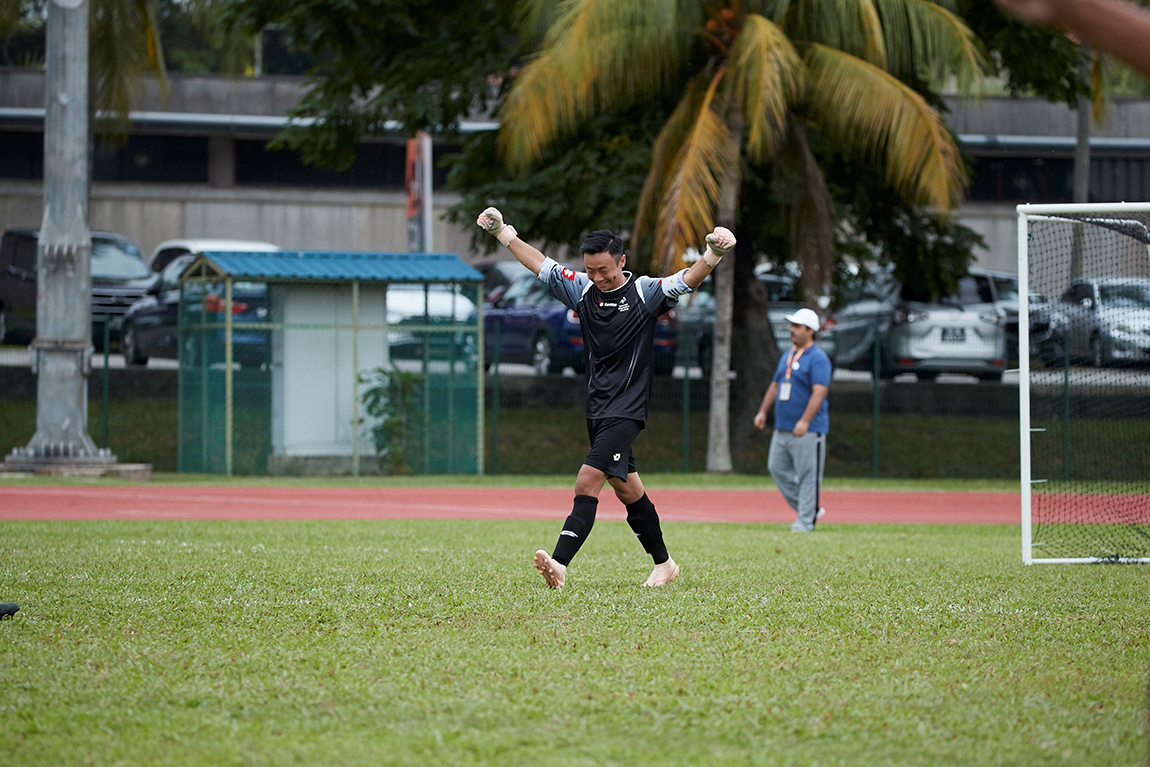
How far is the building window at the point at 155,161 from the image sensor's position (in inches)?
1447

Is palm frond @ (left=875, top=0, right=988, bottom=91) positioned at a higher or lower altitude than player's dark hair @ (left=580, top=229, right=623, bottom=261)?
higher

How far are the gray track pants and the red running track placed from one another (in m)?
1.83

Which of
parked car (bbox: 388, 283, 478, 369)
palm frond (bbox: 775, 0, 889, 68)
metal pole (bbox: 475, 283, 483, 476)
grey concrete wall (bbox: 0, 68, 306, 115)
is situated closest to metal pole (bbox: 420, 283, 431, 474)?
parked car (bbox: 388, 283, 478, 369)

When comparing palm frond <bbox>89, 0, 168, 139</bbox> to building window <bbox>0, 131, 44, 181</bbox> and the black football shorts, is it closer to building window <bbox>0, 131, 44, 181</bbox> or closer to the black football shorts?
building window <bbox>0, 131, 44, 181</bbox>

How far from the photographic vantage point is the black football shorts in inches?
288

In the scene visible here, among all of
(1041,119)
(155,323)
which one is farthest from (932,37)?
(1041,119)

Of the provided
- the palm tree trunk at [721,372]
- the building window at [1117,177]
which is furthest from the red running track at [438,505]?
the building window at [1117,177]

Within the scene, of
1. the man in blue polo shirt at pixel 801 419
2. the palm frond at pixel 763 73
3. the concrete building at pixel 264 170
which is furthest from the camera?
the concrete building at pixel 264 170

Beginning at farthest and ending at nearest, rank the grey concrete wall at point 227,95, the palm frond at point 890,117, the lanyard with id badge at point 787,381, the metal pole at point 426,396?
the grey concrete wall at point 227,95
the metal pole at point 426,396
the palm frond at point 890,117
the lanyard with id badge at point 787,381

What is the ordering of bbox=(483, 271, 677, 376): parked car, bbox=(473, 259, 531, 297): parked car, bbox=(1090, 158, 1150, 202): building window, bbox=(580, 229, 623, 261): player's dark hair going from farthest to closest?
bbox=(1090, 158, 1150, 202): building window
bbox=(473, 259, 531, 297): parked car
bbox=(483, 271, 677, 376): parked car
bbox=(580, 229, 623, 261): player's dark hair

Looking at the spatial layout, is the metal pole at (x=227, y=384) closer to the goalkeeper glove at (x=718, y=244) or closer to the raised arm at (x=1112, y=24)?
the goalkeeper glove at (x=718, y=244)

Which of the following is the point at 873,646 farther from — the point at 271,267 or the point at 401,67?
the point at 401,67

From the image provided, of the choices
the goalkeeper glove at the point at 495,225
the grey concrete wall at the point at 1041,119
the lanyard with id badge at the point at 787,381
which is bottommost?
the lanyard with id badge at the point at 787,381

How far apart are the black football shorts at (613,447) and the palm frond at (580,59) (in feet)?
36.3
